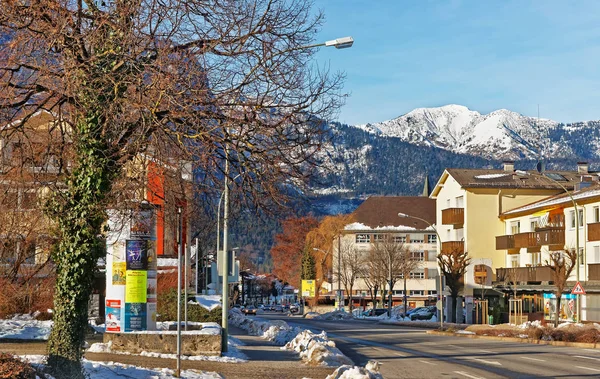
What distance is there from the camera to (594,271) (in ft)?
184

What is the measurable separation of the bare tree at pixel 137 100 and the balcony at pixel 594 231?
4692 cm

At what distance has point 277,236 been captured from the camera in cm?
11988

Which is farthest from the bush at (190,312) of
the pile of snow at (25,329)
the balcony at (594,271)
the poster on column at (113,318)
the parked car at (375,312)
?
the parked car at (375,312)

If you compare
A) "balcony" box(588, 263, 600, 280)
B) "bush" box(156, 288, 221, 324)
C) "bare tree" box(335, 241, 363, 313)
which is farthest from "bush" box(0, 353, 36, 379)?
"bare tree" box(335, 241, 363, 313)

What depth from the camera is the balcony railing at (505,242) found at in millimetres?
70625

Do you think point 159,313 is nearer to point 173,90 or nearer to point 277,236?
point 173,90

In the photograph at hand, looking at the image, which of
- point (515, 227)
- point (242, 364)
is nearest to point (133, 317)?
point (242, 364)

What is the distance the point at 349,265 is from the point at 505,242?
29522 millimetres

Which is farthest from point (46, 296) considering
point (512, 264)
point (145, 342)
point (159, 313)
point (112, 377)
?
point (512, 264)

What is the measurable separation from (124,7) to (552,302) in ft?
172

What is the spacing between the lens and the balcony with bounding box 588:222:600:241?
56.3m

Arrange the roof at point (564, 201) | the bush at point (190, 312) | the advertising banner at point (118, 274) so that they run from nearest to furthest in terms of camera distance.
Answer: the advertising banner at point (118, 274), the bush at point (190, 312), the roof at point (564, 201)

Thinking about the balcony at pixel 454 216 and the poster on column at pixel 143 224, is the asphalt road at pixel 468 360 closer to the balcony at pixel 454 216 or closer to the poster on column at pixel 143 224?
the poster on column at pixel 143 224

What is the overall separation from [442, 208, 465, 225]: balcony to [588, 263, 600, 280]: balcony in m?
21.6
